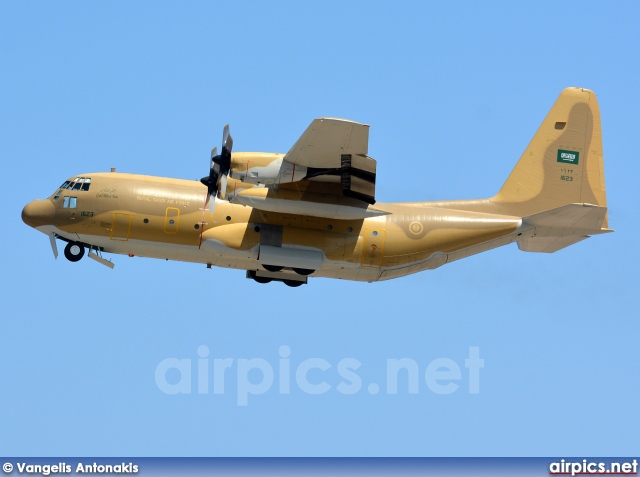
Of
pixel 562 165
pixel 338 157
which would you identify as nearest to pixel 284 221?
pixel 338 157

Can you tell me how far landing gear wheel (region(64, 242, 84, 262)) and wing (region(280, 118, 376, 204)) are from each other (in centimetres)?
568

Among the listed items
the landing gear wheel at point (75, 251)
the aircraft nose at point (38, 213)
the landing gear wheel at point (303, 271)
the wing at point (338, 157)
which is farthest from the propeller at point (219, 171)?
the aircraft nose at point (38, 213)

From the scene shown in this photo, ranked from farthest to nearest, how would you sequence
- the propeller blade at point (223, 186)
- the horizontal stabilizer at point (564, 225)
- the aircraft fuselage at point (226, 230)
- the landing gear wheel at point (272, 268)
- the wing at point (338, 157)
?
the horizontal stabilizer at point (564, 225) < the landing gear wheel at point (272, 268) < the aircraft fuselage at point (226, 230) < the propeller blade at point (223, 186) < the wing at point (338, 157)

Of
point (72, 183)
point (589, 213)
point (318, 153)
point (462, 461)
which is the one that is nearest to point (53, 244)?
point (72, 183)

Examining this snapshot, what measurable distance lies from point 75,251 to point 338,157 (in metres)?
6.82

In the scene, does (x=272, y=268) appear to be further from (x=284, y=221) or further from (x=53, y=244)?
(x=53, y=244)

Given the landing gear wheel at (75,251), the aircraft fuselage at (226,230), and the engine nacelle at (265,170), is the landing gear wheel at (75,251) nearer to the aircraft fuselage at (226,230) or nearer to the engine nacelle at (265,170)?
the aircraft fuselage at (226,230)

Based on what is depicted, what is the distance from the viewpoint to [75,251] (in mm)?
23906

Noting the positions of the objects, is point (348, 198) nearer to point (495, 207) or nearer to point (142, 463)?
point (495, 207)

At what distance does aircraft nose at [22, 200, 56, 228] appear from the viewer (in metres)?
23.6

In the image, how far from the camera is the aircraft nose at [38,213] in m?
23.6

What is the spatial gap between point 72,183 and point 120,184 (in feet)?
4.00

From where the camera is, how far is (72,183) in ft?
78.1

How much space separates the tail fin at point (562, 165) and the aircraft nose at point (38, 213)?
10718 mm
